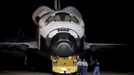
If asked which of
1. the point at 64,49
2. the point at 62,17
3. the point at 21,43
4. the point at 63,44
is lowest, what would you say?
the point at 64,49

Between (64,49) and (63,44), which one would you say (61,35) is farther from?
(64,49)

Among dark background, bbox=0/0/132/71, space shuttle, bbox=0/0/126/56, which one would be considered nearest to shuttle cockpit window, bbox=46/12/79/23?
space shuttle, bbox=0/0/126/56

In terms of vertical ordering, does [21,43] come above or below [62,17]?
below

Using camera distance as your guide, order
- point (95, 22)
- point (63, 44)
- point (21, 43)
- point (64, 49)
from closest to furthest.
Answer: point (64, 49)
point (63, 44)
point (21, 43)
point (95, 22)

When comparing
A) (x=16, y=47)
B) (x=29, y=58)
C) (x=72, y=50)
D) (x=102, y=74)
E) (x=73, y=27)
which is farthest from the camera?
(x=29, y=58)

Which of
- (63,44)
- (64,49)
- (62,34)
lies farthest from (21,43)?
(64,49)

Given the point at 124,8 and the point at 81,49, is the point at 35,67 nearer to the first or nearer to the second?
the point at 81,49

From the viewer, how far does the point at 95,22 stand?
69.0 ft

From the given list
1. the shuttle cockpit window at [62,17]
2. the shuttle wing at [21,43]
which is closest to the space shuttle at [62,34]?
the shuttle cockpit window at [62,17]

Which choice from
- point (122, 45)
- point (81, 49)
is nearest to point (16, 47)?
point (81, 49)

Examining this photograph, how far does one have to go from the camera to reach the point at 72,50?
47.4 ft

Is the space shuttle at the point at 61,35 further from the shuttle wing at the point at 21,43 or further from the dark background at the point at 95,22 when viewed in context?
the dark background at the point at 95,22

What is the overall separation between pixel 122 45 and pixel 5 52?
24.3ft

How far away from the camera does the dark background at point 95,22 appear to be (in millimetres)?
20312
